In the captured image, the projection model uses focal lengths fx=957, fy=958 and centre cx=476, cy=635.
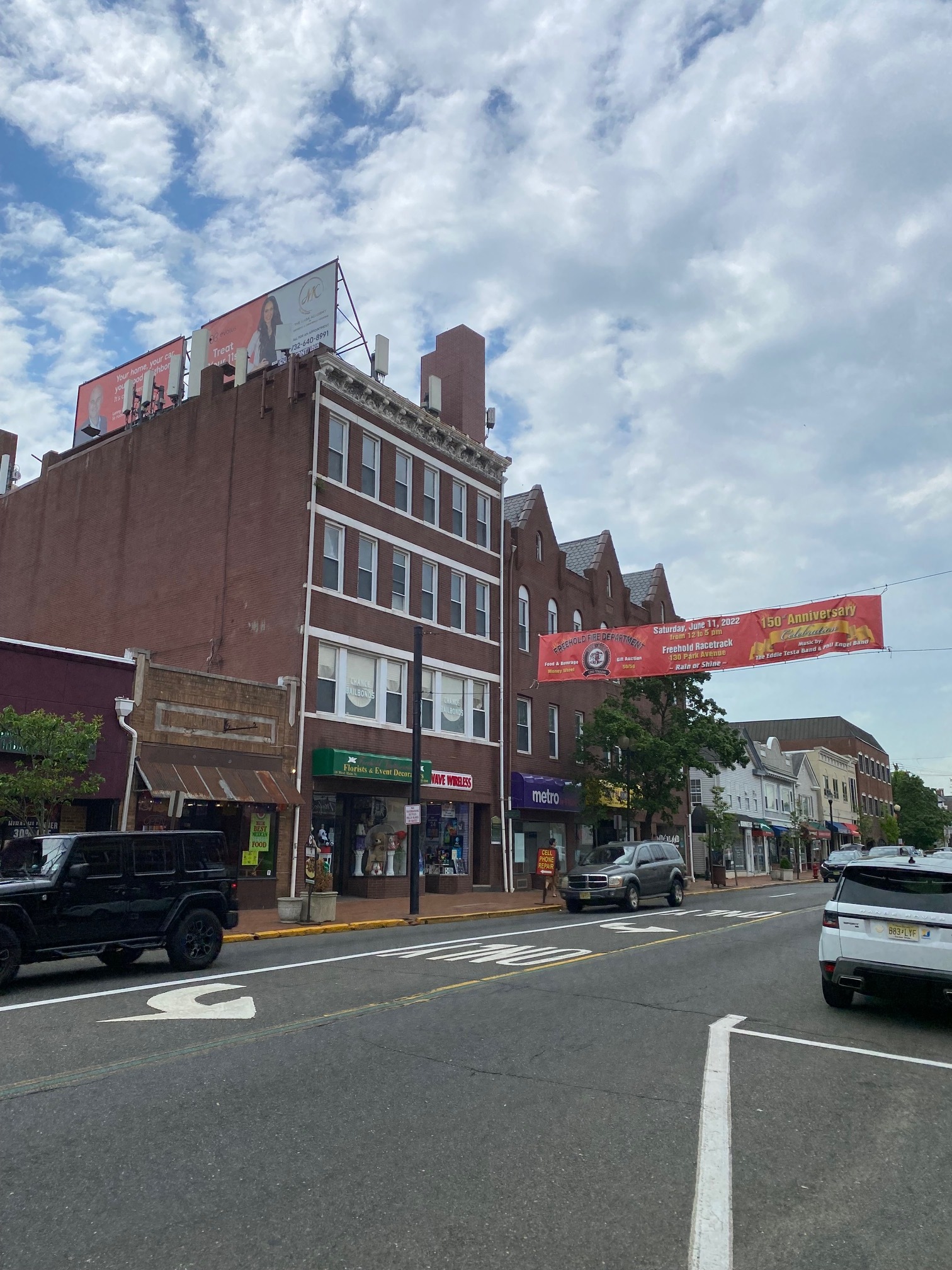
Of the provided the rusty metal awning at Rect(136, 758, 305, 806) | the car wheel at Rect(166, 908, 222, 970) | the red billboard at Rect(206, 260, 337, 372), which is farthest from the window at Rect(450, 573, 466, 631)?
the car wheel at Rect(166, 908, 222, 970)

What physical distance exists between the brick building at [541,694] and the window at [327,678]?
8.44 metres

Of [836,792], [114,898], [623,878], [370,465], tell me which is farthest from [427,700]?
[836,792]

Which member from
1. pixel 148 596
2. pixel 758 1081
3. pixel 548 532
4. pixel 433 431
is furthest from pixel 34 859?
pixel 548 532

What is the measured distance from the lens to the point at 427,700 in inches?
1191

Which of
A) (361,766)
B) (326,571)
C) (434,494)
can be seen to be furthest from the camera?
(434,494)

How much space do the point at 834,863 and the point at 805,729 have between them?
56750 millimetres

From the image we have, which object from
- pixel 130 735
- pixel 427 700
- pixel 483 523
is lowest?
pixel 130 735

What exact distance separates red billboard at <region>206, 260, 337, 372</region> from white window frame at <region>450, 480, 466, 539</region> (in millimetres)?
6238

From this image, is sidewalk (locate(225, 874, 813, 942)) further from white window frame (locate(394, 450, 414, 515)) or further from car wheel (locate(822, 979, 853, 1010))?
white window frame (locate(394, 450, 414, 515))

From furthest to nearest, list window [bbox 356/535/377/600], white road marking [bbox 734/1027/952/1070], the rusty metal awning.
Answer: window [bbox 356/535/377/600] < the rusty metal awning < white road marking [bbox 734/1027/952/1070]

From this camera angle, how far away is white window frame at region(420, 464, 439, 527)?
31438 millimetres

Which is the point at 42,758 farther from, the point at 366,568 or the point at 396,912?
the point at 366,568

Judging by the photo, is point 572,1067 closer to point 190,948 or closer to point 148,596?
point 190,948

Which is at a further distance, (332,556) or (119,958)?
(332,556)
